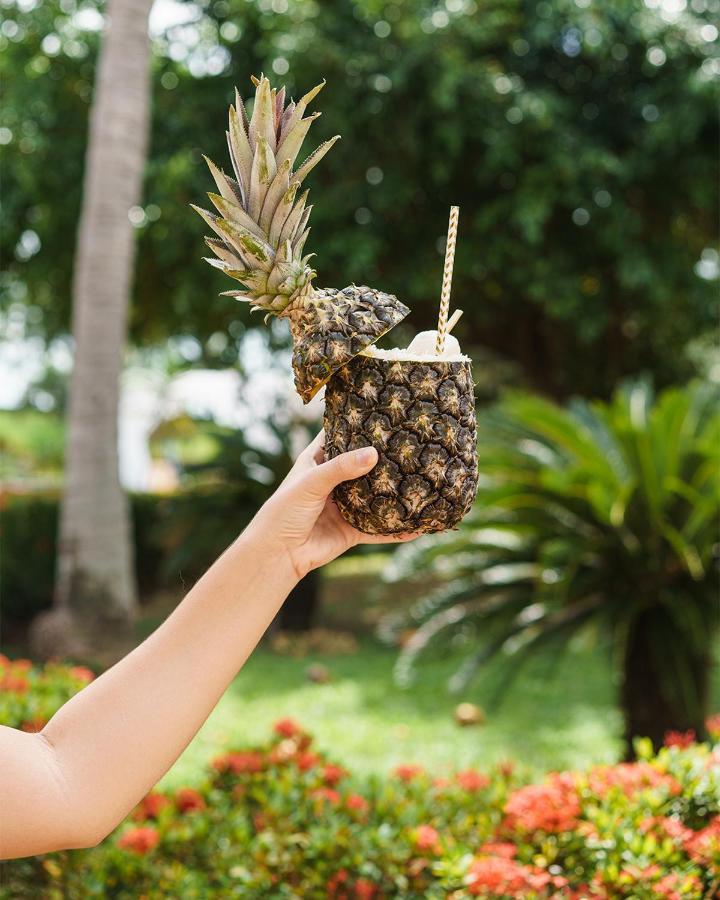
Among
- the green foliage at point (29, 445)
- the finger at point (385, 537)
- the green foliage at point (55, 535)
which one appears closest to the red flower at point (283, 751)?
the finger at point (385, 537)

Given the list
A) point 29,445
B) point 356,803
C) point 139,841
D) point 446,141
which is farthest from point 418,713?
point 29,445

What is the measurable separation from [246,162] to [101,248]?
609 centimetres

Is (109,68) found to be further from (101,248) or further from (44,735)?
(44,735)

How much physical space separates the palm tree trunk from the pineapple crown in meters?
3.96

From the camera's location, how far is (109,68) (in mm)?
7625

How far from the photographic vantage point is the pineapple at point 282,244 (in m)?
1.92

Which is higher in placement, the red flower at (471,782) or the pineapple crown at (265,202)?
the pineapple crown at (265,202)

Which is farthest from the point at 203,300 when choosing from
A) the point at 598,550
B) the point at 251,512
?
the point at 598,550

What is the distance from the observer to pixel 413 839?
2814 millimetres

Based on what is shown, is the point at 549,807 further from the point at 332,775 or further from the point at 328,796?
the point at 332,775

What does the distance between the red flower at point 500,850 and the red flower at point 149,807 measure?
1371 mm

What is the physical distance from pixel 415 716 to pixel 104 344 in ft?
13.3

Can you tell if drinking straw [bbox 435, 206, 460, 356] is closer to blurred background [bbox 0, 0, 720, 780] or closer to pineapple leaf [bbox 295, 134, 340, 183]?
pineapple leaf [bbox 295, 134, 340, 183]

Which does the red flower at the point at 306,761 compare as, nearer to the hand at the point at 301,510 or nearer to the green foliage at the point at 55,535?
the hand at the point at 301,510
